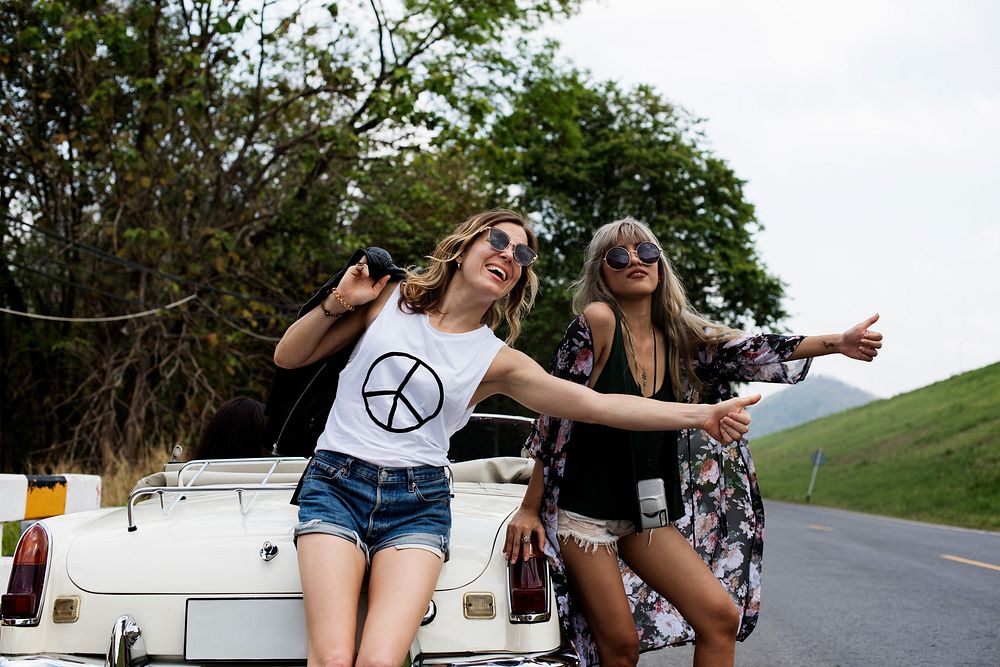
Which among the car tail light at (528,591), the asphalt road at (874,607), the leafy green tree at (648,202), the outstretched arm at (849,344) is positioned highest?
the leafy green tree at (648,202)

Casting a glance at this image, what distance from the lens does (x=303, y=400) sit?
373 centimetres

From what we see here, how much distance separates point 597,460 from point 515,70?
17773 mm

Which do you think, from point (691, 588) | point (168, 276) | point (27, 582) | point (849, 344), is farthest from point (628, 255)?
point (168, 276)

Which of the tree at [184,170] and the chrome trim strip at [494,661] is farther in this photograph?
the tree at [184,170]

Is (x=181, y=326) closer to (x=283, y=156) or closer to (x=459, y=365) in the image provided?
(x=283, y=156)

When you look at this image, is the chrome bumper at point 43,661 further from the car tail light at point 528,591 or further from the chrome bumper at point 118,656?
the car tail light at point 528,591

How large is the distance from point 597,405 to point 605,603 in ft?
2.40

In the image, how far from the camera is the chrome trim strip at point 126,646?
3.38 meters

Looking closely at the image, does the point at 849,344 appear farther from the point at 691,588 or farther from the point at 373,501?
the point at 373,501

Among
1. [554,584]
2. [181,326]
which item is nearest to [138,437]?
[181,326]

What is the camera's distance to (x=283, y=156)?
19750mm

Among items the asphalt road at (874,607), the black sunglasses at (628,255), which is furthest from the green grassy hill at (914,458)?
the black sunglasses at (628,255)

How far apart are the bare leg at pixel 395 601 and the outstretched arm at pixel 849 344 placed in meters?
1.59

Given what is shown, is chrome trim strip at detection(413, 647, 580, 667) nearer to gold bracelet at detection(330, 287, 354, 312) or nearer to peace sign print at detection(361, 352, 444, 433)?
peace sign print at detection(361, 352, 444, 433)
